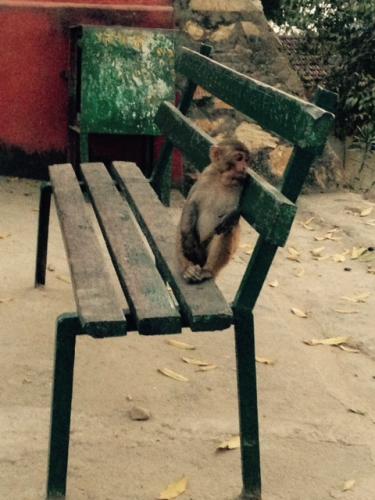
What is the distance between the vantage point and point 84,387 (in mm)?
3895

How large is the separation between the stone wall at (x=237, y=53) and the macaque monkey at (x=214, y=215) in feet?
12.9

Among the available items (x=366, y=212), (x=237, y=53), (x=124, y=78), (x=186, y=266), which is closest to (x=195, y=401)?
(x=186, y=266)

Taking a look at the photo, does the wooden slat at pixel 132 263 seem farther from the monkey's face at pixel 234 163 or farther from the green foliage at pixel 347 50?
the green foliage at pixel 347 50

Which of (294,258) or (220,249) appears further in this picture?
(294,258)

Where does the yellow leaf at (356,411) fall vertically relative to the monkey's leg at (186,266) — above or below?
below

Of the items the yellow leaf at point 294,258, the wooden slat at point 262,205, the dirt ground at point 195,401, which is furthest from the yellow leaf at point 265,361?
the yellow leaf at point 294,258

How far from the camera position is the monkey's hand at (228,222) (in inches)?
137

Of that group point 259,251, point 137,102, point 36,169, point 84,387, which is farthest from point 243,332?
point 36,169

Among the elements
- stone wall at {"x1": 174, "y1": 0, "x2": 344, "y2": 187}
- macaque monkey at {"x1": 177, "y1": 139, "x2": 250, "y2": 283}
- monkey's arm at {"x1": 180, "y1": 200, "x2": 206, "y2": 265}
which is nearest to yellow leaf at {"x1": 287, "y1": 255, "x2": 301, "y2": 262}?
stone wall at {"x1": 174, "y1": 0, "x2": 344, "y2": 187}

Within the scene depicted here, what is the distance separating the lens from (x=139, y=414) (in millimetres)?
3654

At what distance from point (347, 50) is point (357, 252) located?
14.2 ft

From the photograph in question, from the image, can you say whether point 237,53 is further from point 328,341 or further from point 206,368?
point 206,368

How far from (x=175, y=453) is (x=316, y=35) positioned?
803 cm

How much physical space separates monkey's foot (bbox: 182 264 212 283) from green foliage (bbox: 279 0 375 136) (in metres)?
6.63
